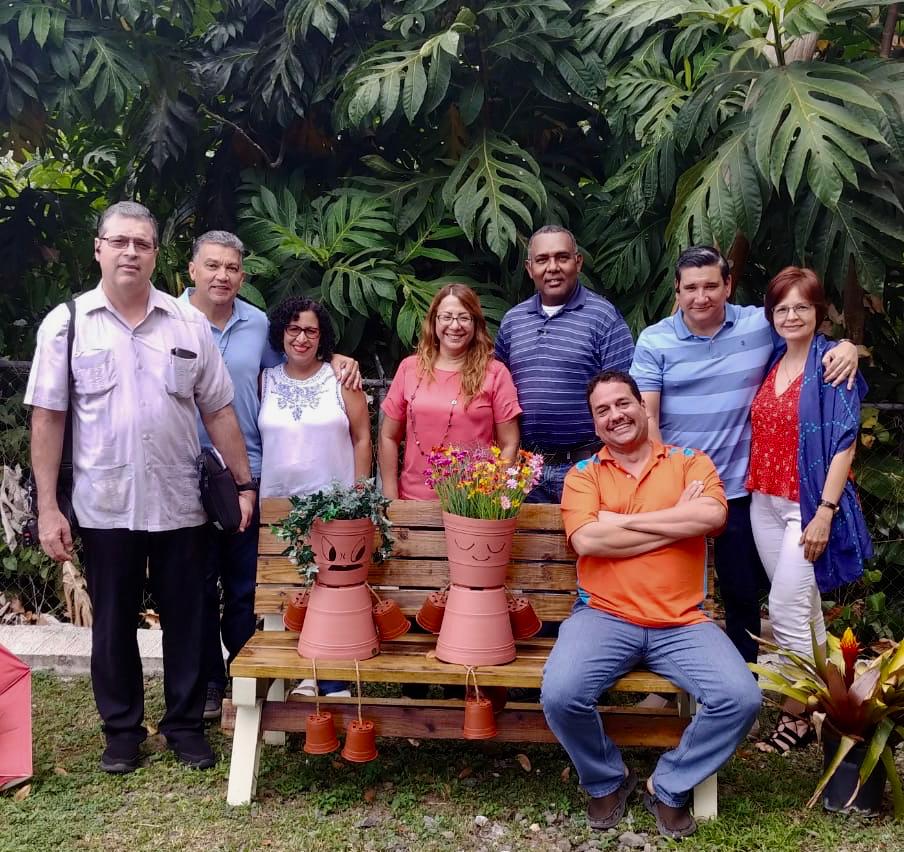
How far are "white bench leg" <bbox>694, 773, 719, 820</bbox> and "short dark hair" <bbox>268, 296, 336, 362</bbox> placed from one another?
1.98 m

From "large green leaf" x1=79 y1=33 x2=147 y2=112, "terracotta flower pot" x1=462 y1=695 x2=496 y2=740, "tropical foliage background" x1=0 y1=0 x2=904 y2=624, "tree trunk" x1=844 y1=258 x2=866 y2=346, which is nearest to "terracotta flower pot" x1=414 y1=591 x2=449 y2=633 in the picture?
"terracotta flower pot" x1=462 y1=695 x2=496 y2=740

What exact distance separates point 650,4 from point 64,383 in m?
2.67

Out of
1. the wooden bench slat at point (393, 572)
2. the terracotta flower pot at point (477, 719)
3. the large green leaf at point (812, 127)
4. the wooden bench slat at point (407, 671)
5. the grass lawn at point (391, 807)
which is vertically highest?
the large green leaf at point (812, 127)

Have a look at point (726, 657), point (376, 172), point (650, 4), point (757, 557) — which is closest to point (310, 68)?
point (376, 172)

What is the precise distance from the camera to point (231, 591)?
368 cm

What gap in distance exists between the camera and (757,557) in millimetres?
3381

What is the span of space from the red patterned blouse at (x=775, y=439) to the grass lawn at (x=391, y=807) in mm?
1010

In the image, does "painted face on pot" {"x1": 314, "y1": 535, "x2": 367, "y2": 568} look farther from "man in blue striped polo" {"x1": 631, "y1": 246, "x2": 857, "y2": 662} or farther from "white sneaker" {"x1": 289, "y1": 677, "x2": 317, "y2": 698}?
"man in blue striped polo" {"x1": 631, "y1": 246, "x2": 857, "y2": 662}

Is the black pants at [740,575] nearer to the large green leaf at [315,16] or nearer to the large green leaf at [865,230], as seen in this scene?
the large green leaf at [865,230]

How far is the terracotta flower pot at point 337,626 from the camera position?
295cm

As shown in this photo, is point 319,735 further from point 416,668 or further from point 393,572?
point 393,572

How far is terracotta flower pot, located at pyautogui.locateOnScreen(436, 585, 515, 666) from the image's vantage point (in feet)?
9.56

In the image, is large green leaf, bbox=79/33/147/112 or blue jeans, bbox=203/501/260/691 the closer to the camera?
blue jeans, bbox=203/501/260/691

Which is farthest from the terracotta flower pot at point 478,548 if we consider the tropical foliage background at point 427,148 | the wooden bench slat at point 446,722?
the tropical foliage background at point 427,148
